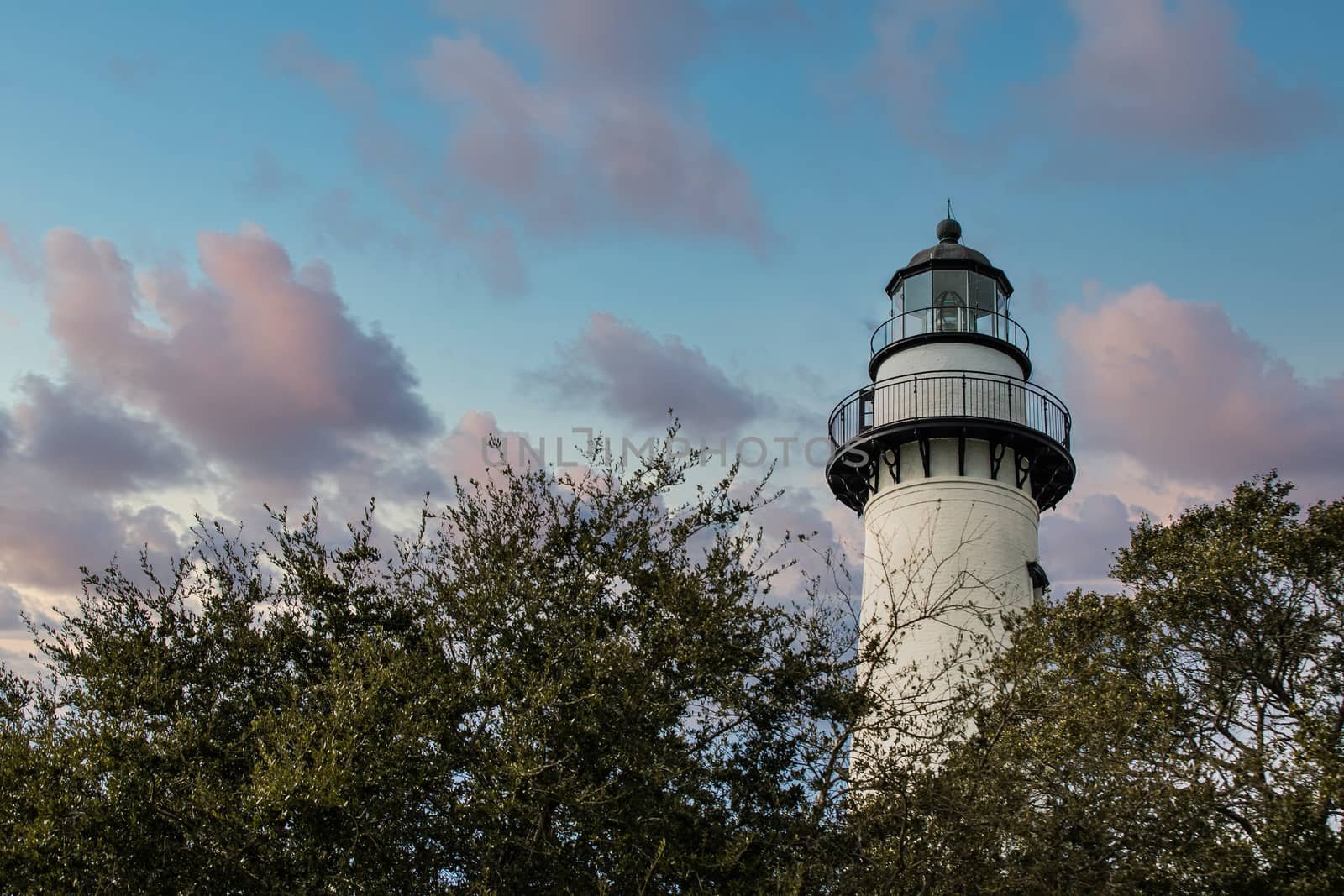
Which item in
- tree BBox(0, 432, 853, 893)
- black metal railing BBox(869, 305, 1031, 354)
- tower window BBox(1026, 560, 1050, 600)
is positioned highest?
black metal railing BBox(869, 305, 1031, 354)

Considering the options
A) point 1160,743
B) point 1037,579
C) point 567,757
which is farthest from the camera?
→ point 1037,579

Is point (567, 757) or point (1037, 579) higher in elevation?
point (1037, 579)

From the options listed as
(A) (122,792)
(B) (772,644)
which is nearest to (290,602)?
(A) (122,792)

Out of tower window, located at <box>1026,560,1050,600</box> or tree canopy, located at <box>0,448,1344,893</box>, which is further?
tower window, located at <box>1026,560,1050,600</box>

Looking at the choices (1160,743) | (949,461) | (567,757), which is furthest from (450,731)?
(949,461)

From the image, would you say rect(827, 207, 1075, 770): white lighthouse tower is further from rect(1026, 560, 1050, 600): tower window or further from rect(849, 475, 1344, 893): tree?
rect(849, 475, 1344, 893): tree

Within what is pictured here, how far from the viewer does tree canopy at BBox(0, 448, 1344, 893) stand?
10.3 meters

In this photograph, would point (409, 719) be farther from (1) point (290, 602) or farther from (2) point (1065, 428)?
(2) point (1065, 428)

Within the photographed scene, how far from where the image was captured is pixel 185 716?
11469 mm

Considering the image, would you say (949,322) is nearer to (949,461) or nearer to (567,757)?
(949,461)

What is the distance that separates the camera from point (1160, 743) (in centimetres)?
1462

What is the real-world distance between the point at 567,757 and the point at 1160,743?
328 inches

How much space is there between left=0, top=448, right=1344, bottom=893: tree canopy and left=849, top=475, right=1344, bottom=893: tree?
0.17 feet

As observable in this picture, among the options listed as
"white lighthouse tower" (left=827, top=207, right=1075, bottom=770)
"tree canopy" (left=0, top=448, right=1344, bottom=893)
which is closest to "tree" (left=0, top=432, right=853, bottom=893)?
"tree canopy" (left=0, top=448, right=1344, bottom=893)
